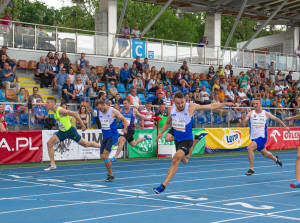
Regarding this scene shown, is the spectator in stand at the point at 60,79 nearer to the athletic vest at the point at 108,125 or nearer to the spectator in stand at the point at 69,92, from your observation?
the spectator in stand at the point at 69,92

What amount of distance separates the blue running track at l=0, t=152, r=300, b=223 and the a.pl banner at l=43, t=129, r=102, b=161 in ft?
6.48

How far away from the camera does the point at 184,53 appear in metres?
32.5

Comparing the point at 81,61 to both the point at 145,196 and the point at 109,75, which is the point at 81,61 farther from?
the point at 145,196

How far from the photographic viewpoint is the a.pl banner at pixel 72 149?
18.8m

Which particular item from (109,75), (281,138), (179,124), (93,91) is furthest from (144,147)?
(179,124)

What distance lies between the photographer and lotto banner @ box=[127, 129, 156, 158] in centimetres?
2139

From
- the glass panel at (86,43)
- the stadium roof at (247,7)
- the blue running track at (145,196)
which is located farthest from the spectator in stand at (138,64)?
the blue running track at (145,196)

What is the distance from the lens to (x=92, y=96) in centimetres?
2278

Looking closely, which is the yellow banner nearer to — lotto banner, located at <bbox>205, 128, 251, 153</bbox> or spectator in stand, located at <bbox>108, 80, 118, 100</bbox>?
lotto banner, located at <bbox>205, 128, 251, 153</bbox>

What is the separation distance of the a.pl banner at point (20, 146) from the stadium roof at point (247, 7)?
19.5 meters

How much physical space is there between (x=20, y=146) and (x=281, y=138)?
14.9 m

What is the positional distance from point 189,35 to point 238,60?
136 ft

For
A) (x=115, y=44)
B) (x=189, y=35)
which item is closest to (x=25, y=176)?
(x=115, y=44)

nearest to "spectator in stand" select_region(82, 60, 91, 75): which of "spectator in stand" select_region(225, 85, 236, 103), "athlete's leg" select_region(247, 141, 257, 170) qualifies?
"spectator in stand" select_region(225, 85, 236, 103)
